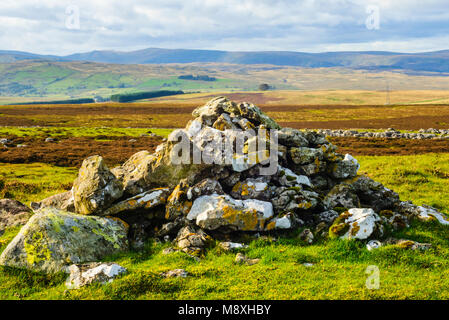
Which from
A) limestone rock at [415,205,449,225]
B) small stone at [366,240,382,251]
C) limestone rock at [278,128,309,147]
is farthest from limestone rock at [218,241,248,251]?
limestone rock at [415,205,449,225]

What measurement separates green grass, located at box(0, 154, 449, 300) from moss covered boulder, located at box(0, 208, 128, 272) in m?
0.50

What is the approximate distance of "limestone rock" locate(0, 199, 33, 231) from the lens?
17500 mm

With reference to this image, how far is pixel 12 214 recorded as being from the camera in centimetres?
1833

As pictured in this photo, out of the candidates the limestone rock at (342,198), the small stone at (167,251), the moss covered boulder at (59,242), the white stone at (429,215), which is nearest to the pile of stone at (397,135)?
the limestone rock at (342,198)

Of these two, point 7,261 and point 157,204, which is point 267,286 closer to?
point 157,204

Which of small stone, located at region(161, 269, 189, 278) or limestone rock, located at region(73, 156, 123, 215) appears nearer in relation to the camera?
small stone, located at region(161, 269, 189, 278)

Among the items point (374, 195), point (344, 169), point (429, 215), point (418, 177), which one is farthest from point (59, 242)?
point (418, 177)

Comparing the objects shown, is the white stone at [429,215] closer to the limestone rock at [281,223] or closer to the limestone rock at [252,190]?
the limestone rock at [281,223]

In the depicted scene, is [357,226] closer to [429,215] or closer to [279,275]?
[279,275]

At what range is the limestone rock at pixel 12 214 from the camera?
17.5 metres

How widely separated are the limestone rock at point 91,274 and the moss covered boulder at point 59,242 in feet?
2.57

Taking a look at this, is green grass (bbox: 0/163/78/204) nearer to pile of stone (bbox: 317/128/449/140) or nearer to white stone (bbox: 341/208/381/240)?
white stone (bbox: 341/208/381/240)

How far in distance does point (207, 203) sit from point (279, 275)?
5.11 meters
